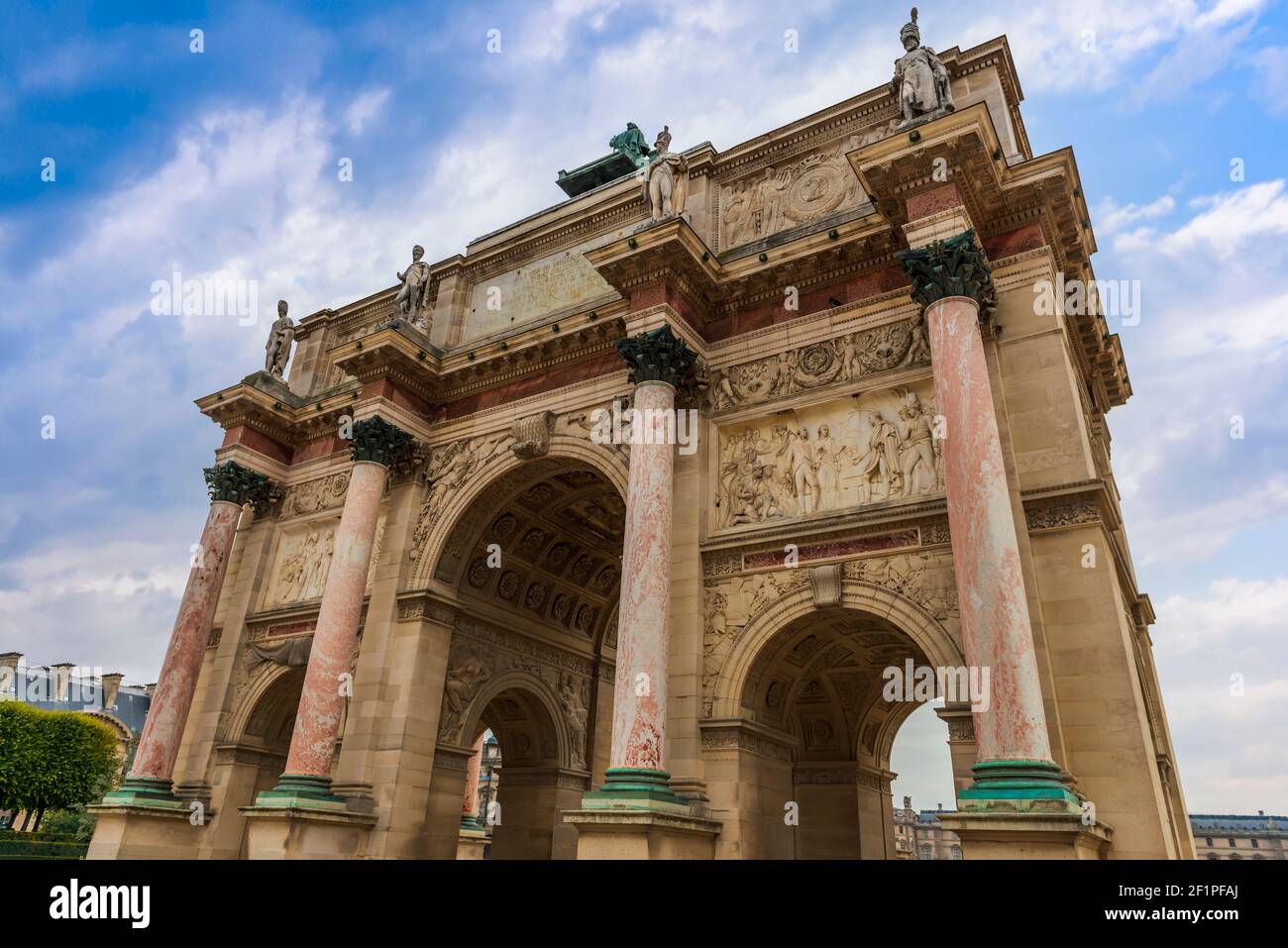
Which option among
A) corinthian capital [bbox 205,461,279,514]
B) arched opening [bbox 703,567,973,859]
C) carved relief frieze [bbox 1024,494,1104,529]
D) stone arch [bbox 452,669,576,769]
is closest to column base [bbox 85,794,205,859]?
stone arch [bbox 452,669,576,769]

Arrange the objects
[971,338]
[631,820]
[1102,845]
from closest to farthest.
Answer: [1102,845] → [631,820] → [971,338]

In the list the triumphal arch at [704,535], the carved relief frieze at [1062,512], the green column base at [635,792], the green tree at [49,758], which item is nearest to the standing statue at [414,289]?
the triumphal arch at [704,535]

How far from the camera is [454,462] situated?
770 inches

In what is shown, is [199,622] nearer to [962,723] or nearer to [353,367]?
[353,367]

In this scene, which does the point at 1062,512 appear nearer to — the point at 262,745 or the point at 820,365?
the point at 820,365

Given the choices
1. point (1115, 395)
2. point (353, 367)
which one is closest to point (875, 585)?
point (1115, 395)

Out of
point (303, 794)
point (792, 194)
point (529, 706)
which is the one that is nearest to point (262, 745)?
point (303, 794)

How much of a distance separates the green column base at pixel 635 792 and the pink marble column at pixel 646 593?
0.13m

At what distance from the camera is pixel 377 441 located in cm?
1892

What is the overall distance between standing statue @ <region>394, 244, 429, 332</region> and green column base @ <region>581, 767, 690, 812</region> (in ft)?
41.2

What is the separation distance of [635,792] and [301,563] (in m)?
13.2

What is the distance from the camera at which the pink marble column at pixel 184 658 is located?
60.5ft

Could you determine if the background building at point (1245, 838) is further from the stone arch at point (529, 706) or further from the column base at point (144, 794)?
the column base at point (144, 794)

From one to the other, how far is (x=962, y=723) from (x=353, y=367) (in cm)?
1527
